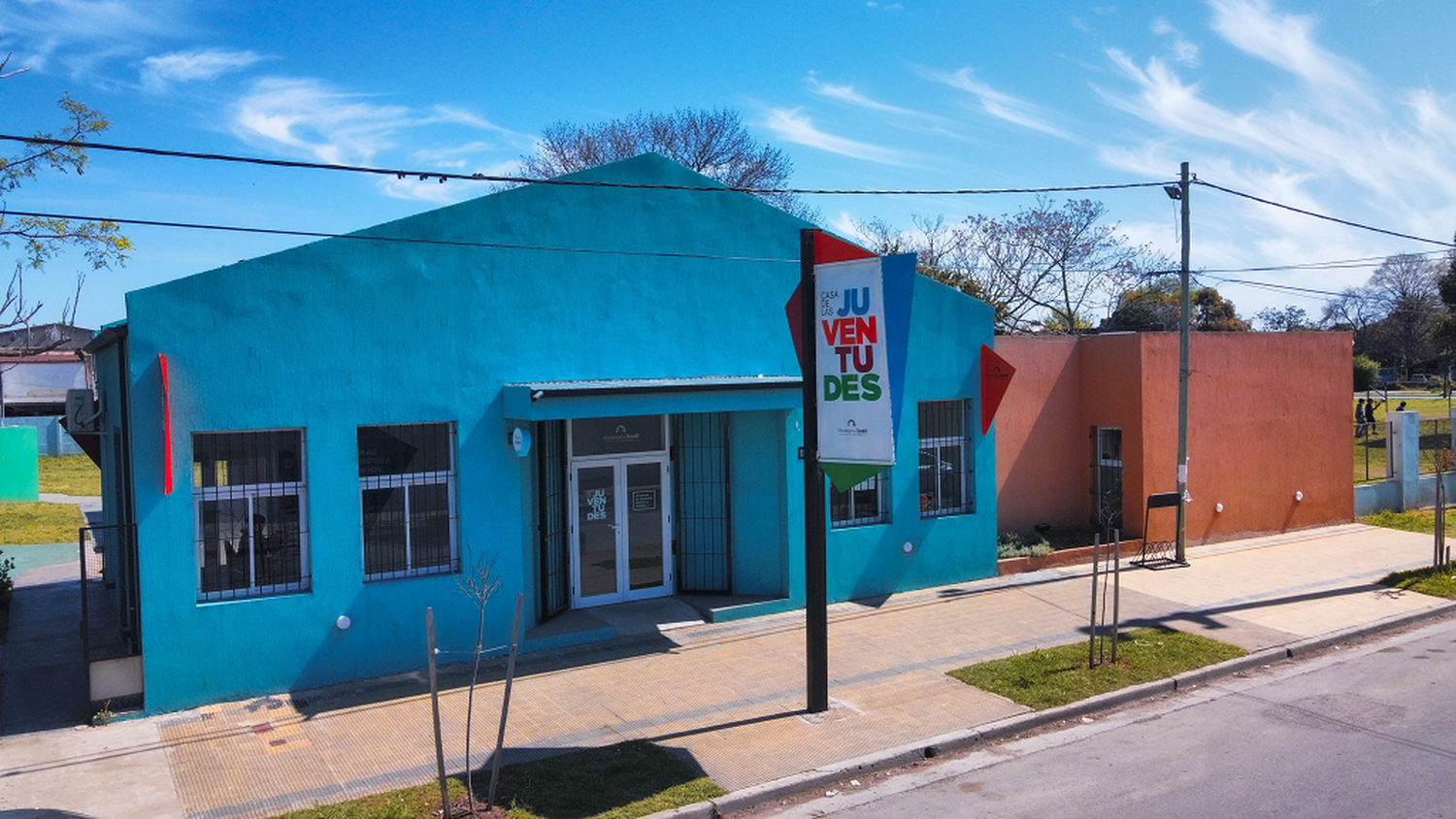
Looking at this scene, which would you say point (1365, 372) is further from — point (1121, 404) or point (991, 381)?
point (991, 381)

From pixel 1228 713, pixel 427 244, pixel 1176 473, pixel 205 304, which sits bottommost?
pixel 1228 713

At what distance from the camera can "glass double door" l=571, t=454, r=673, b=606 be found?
1237cm

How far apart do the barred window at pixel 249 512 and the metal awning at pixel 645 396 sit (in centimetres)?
228

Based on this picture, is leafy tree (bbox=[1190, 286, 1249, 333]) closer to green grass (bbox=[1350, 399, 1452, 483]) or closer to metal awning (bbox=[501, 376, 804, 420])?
green grass (bbox=[1350, 399, 1452, 483])

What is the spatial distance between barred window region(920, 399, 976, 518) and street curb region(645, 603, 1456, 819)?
4.45 m

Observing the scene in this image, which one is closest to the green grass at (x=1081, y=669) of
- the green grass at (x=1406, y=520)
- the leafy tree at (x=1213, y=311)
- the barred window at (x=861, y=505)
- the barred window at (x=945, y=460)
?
the barred window at (x=861, y=505)

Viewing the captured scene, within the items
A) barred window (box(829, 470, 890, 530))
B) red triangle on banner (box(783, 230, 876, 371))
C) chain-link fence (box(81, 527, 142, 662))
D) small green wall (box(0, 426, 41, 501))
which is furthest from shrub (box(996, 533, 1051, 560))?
small green wall (box(0, 426, 41, 501))

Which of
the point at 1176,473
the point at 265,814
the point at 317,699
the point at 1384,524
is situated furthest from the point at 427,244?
the point at 1384,524

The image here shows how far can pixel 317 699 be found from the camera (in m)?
9.52

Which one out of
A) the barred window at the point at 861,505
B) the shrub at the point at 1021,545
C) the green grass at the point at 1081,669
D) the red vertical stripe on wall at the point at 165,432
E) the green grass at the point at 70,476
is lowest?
the green grass at the point at 1081,669

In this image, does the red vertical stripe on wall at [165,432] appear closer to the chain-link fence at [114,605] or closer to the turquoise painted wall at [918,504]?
the chain-link fence at [114,605]

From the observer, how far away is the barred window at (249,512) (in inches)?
375

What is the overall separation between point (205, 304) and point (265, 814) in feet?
15.8

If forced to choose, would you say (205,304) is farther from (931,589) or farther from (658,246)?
(931,589)
